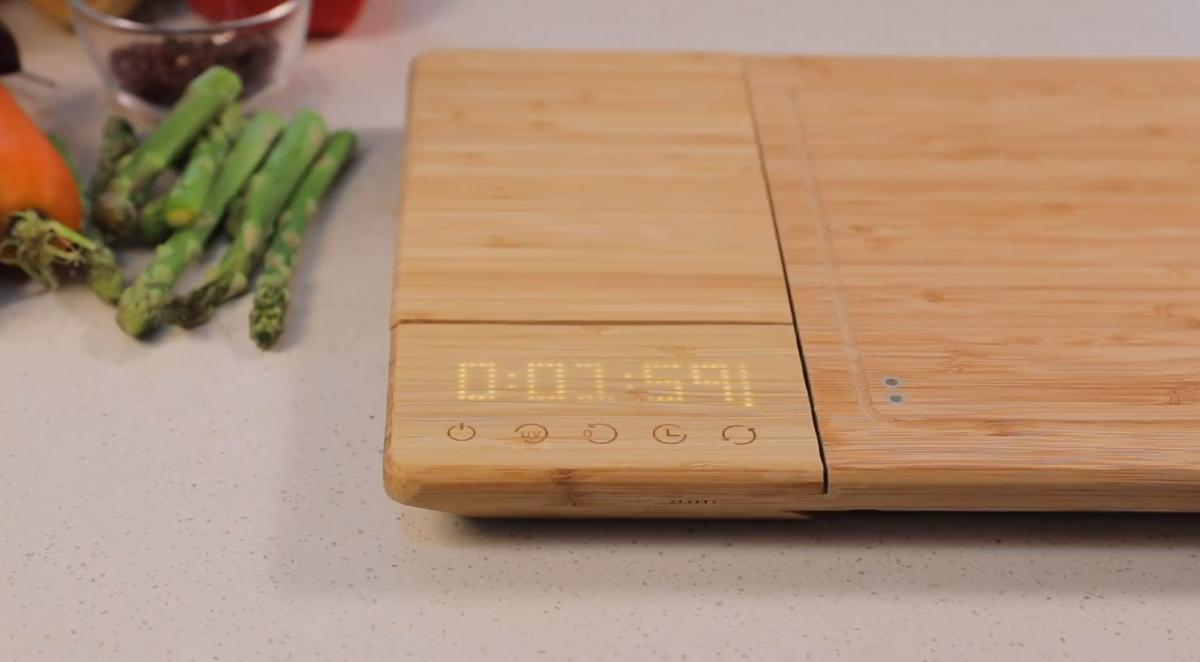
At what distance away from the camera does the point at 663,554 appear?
0.92m

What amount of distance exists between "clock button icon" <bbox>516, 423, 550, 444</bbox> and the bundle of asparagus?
0.95 ft

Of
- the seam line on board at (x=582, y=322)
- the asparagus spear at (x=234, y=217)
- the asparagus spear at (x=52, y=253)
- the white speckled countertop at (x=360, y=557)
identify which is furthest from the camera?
the asparagus spear at (x=234, y=217)

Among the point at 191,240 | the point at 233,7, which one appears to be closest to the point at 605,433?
the point at 191,240

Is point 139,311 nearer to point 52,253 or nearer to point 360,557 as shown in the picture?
point 52,253

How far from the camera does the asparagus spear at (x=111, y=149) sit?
1224mm

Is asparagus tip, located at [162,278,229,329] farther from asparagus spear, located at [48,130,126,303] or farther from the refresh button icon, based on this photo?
the refresh button icon

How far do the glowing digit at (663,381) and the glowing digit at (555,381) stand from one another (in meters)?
0.06

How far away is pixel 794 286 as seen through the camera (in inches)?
40.6

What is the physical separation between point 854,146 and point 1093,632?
480 mm

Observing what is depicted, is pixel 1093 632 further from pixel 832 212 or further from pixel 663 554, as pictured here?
pixel 832 212

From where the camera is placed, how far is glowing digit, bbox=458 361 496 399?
92 cm

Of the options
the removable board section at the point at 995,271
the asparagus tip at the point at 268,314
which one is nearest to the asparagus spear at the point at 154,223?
the asparagus tip at the point at 268,314

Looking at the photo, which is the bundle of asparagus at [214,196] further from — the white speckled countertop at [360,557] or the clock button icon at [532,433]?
the clock button icon at [532,433]

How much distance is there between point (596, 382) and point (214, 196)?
44cm
